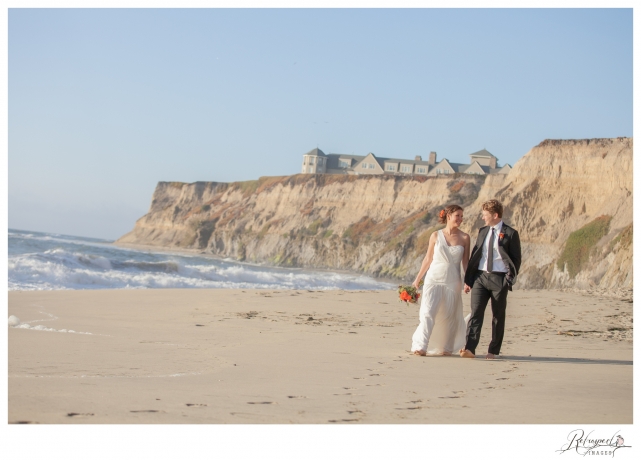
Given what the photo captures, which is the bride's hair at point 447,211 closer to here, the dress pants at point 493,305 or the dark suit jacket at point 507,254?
the dark suit jacket at point 507,254

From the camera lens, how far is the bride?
7.59 metres

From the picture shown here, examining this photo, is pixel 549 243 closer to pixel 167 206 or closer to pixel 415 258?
pixel 415 258

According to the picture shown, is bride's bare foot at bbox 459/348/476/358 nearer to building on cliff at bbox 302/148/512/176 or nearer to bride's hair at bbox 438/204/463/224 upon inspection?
bride's hair at bbox 438/204/463/224

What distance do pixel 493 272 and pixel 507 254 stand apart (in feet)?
0.83

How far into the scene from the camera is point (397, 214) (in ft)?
205

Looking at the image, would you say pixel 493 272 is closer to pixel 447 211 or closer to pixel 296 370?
pixel 447 211

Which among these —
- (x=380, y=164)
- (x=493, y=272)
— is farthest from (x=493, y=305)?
(x=380, y=164)

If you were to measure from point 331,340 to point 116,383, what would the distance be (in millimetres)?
3891

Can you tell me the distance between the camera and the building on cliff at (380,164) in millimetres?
102694

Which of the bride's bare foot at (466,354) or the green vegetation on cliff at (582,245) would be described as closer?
the bride's bare foot at (466,354)

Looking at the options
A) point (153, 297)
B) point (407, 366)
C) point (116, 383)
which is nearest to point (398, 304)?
point (153, 297)

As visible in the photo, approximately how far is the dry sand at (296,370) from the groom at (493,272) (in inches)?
14.7

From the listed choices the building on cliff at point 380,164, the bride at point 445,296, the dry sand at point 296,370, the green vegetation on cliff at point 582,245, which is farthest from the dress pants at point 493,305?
the building on cliff at point 380,164

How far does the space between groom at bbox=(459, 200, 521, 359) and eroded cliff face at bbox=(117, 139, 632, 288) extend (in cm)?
1322
